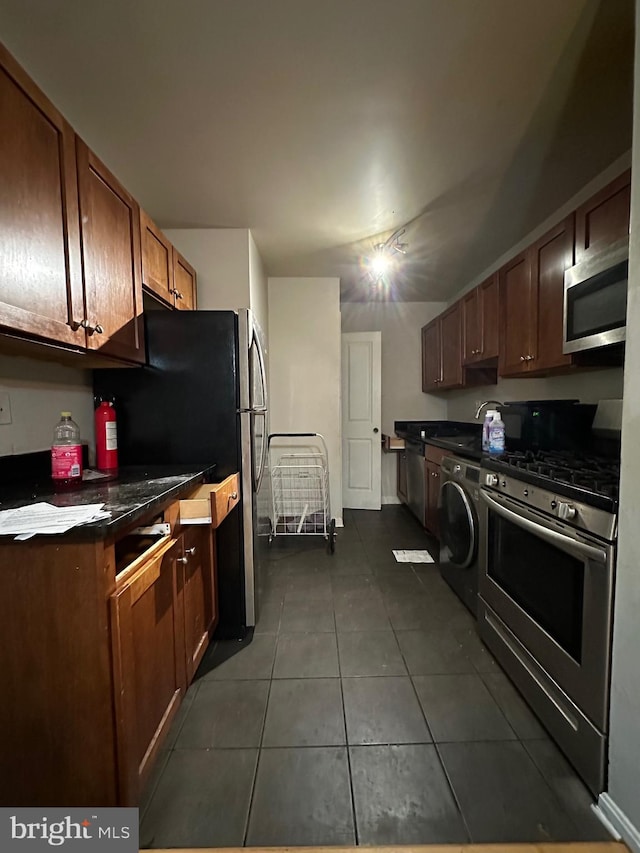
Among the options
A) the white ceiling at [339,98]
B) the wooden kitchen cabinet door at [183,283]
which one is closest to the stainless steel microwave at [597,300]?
the white ceiling at [339,98]

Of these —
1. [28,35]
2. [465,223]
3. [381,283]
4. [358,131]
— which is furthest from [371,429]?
[28,35]

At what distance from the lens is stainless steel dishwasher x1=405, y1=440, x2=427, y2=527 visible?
10.6ft

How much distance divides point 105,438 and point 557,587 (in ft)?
6.30

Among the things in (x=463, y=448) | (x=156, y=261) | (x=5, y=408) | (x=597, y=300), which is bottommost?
(x=463, y=448)

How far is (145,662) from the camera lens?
1.03 meters

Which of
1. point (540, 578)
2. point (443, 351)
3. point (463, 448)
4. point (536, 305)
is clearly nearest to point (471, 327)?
point (443, 351)

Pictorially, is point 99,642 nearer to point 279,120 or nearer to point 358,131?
point 279,120

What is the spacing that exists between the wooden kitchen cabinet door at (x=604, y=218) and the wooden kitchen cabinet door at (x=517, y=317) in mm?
421

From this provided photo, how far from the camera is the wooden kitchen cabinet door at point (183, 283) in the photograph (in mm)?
2109

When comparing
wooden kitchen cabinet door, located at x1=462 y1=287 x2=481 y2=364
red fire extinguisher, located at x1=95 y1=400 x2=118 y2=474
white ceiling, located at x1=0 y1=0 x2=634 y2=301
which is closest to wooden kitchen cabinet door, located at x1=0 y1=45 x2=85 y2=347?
white ceiling, located at x1=0 y1=0 x2=634 y2=301

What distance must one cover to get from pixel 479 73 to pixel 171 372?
5.68 feet

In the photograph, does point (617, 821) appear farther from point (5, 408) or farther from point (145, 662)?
point (5, 408)

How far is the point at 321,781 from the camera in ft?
3.65

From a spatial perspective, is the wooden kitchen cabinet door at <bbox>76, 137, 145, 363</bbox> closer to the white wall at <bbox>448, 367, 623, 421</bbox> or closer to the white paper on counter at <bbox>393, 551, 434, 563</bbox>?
the white paper on counter at <bbox>393, 551, 434, 563</bbox>
